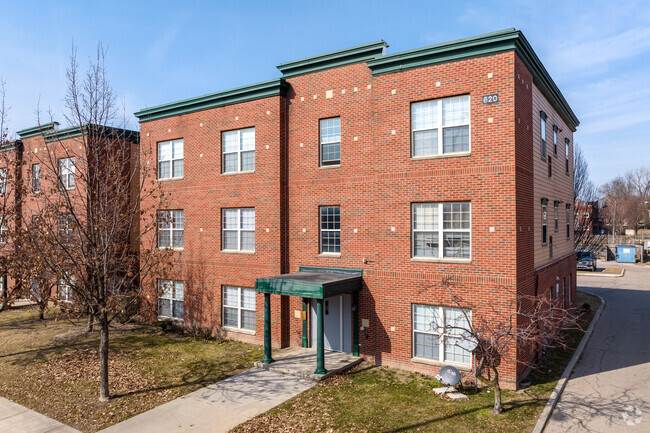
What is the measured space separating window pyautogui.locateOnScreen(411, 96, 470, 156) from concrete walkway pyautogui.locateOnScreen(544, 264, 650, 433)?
7.97 meters

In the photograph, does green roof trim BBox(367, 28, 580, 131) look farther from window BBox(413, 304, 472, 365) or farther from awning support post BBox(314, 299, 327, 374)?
awning support post BBox(314, 299, 327, 374)

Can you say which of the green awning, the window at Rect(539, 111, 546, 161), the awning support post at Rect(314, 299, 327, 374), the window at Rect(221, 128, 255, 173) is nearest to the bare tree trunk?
the green awning

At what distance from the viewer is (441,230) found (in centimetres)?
1358

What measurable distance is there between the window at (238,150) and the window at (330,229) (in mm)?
4006

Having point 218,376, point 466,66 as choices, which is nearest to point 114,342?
point 218,376

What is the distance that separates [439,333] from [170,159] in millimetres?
14851

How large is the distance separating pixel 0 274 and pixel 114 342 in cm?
518

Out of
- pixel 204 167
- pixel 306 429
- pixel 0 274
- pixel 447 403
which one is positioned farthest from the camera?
pixel 204 167

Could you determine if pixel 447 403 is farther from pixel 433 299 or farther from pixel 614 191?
pixel 614 191

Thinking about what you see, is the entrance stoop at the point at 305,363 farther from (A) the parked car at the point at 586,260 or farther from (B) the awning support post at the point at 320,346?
(A) the parked car at the point at 586,260

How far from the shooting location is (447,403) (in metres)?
11.3

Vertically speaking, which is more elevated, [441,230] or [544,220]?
[544,220]

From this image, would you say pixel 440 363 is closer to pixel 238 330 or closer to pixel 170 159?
pixel 238 330

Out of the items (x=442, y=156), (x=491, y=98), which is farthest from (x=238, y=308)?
(x=491, y=98)
